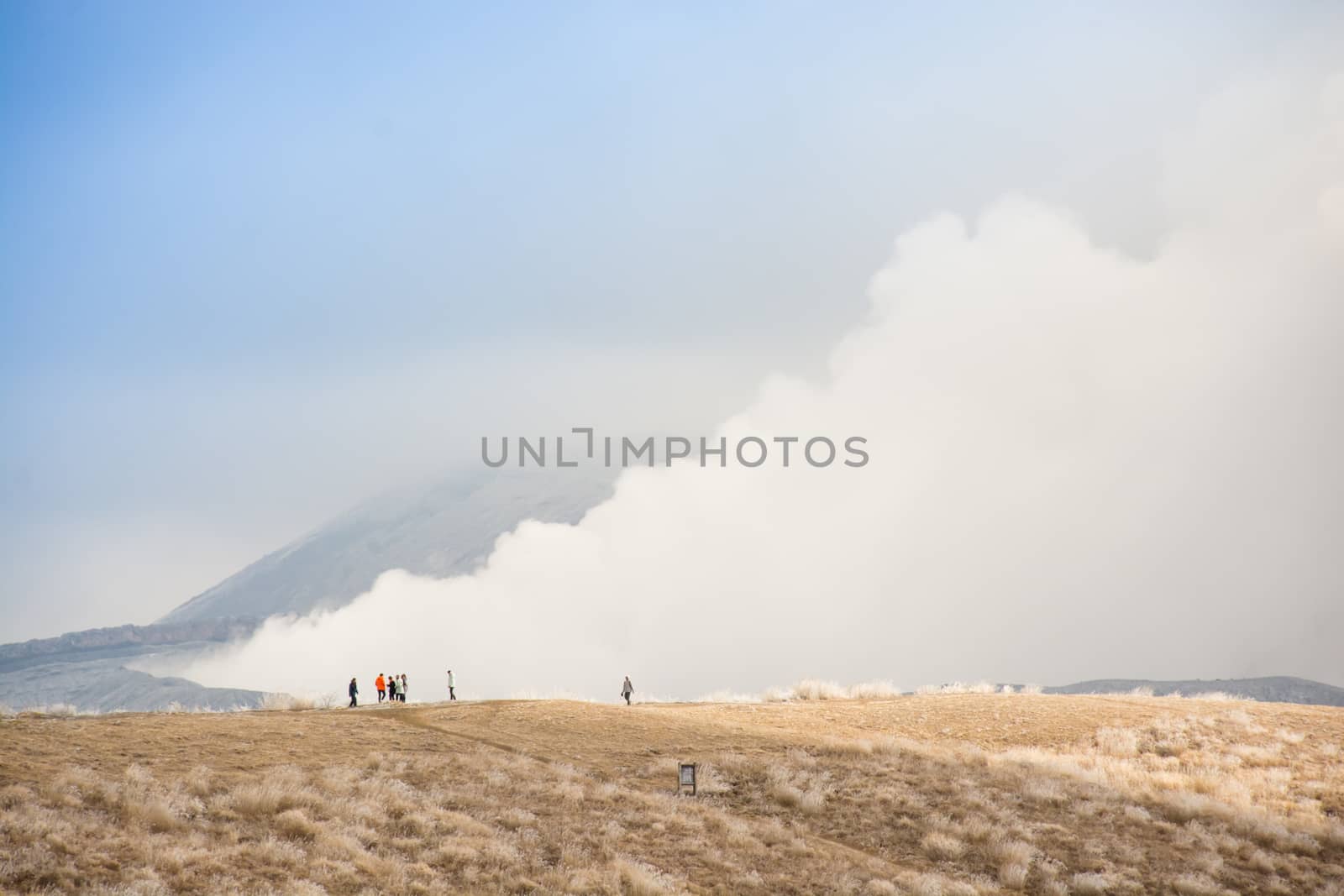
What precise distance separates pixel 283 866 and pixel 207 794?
Result: 4.69 meters

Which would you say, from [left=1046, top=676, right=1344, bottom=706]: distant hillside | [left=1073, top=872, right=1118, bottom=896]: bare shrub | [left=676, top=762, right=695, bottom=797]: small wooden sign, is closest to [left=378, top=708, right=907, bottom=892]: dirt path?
[left=676, top=762, right=695, bottom=797]: small wooden sign

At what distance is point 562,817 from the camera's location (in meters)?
22.7

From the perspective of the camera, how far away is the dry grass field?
18.4 metres

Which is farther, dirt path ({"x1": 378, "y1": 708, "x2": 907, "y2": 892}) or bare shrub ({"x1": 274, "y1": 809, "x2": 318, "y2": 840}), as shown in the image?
dirt path ({"x1": 378, "y1": 708, "x2": 907, "y2": 892})

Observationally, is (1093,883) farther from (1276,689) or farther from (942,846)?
(1276,689)

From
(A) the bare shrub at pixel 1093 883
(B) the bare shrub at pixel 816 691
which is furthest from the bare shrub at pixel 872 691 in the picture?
(A) the bare shrub at pixel 1093 883

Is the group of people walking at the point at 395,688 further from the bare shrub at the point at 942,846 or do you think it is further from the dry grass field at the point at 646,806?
the bare shrub at the point at 942,846

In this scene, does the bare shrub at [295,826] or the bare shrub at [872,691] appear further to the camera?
→ the bare shrub at [872,691]

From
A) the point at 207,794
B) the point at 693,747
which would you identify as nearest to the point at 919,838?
the point at 693,747

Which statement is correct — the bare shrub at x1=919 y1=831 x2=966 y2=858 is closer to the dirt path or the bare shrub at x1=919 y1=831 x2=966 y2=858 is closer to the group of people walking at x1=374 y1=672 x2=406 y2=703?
the dirt path

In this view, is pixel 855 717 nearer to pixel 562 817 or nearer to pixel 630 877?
pixel 562 817

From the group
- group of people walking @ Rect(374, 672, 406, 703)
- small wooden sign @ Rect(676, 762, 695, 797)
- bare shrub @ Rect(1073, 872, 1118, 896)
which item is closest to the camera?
bare shrub @ Rect(1073, 872, 1118, 896)

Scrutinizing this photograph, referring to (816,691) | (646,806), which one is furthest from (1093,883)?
(816,691)

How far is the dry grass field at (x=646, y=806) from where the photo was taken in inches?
723
